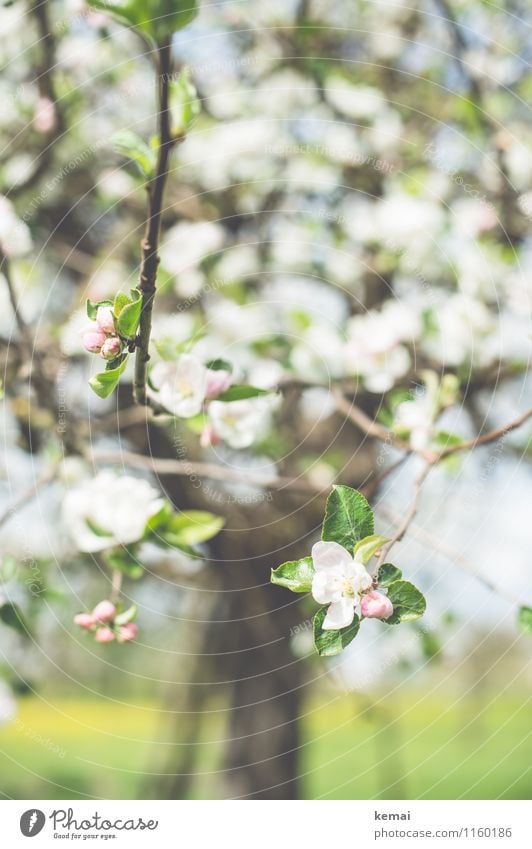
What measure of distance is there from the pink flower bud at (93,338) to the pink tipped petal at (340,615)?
1.08 feet

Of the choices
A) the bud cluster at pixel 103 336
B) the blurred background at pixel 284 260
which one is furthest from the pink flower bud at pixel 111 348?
the blurred background at pixel 284 260

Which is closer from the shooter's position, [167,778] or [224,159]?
A: [224,159]

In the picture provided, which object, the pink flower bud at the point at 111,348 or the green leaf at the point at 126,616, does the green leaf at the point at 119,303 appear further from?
the green leaf at the point at 126,616

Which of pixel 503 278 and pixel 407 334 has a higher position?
pixel 503 278

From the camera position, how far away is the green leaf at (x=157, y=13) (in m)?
0.71

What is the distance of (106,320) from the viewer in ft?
2.37

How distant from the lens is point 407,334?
1.63 meters

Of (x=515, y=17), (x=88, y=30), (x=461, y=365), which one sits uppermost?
(x=515, y=17)

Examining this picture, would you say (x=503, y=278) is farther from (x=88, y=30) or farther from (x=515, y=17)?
(x=88, y=30)
